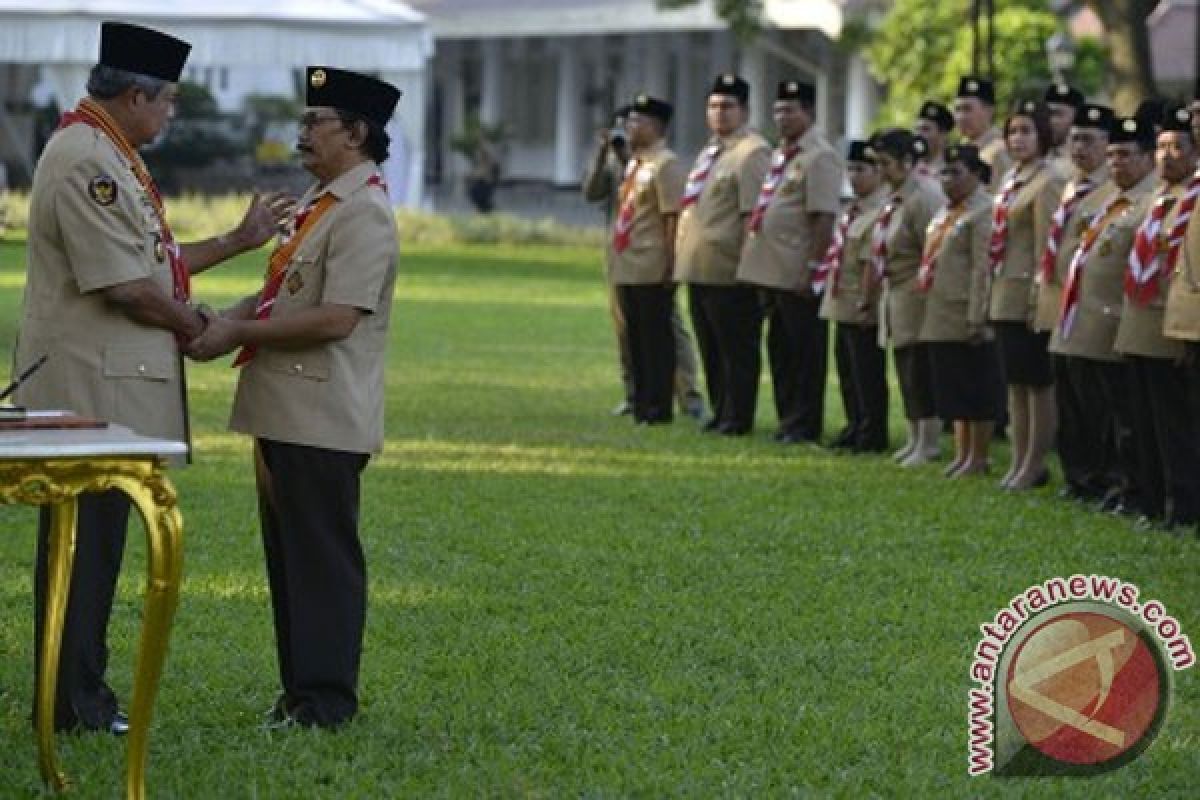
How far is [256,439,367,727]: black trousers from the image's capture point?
864cm

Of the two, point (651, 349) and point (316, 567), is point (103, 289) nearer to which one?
point (316, 567)

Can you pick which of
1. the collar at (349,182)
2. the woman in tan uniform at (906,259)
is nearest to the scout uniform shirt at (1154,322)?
the woman in tan uniform at (906,259)

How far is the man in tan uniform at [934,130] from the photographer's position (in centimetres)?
1756

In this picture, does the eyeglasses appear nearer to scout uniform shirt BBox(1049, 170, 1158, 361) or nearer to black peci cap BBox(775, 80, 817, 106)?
scout uniform shirt BBox(1049, 170, 1158, 361)

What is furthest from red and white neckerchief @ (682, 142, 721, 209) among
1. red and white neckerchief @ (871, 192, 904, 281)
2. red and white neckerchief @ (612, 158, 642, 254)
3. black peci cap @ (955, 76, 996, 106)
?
red and white neckerchief @ (871, 192, 904, 281)

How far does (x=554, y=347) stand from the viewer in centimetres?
2650

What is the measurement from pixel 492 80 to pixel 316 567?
5626 centimetres

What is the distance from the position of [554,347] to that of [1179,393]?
13.0 meters

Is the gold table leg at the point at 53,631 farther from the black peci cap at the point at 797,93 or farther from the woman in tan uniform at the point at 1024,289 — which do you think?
the black peci cap at the point at 797,93

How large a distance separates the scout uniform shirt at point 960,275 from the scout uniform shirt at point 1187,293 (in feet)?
8.40

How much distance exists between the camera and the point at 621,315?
65.4 ft

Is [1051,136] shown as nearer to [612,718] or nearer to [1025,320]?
[1025,320]

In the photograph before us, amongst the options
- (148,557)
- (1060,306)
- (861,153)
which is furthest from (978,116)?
(148,557)

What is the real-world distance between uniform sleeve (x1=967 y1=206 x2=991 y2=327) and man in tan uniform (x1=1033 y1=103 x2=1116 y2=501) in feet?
1.94
